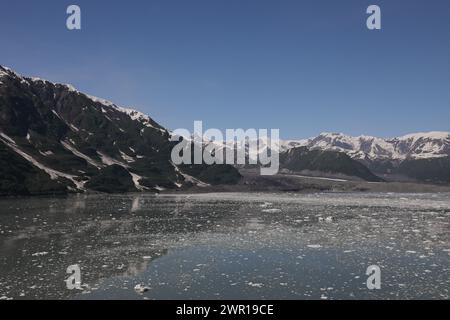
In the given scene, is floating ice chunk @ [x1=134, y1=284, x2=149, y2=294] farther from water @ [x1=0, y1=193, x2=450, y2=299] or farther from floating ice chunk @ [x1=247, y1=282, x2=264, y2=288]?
floating ice chunk @ [x1=247, y1=282, x2=264, y2=288]

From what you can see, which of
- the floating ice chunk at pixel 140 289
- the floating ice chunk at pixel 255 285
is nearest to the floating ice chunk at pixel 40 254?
the floating ice chunk at pixel 140 289

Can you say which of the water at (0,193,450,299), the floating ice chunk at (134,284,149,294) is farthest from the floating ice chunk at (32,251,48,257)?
the floating ice chunk at (134,284,149,294)

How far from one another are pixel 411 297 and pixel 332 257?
11.4 metres

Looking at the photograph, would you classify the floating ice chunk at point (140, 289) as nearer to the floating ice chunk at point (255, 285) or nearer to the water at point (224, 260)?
the water at point (224, 260)

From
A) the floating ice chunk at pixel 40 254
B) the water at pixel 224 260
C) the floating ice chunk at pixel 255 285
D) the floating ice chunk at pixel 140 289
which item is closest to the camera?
the floating ice chunk at pixel 140 289

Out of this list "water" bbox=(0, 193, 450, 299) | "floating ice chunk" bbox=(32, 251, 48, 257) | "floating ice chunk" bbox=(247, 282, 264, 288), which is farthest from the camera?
"floating ice chunk" bbox=(32, 251, 48, 257)

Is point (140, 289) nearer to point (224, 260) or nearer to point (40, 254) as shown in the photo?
point (224, 260)

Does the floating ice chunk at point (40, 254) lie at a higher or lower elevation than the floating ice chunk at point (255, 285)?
lower

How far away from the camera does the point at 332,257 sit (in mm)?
33844

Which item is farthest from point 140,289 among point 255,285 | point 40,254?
point 40,254

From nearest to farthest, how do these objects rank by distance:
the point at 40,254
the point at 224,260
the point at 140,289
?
1. the point at 140,289
2. the point at 224,260
3. the point at 40,254
